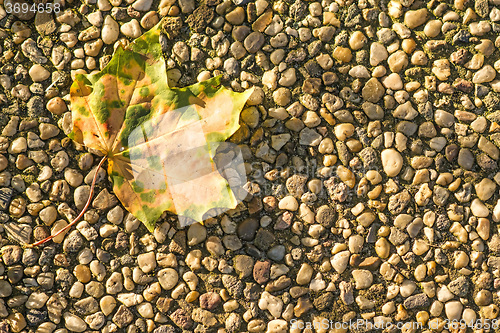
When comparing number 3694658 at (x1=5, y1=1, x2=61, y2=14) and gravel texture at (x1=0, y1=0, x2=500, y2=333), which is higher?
number 3694658 at (x1=5, y1=1, x2=61, y2=14)

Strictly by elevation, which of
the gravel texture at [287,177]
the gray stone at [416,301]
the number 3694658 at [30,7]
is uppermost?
the number 3694658 at [30,7]

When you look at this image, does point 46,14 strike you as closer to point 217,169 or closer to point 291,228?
point 217,169

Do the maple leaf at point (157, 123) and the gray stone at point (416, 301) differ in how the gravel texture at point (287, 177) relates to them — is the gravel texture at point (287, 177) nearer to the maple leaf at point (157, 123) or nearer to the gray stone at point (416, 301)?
the gray stone at point (416, 301)

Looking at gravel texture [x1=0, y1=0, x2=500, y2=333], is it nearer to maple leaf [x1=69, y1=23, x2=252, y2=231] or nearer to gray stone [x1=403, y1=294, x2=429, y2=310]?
gray stone [x1=403, y1=294, x2=429, y2=310]

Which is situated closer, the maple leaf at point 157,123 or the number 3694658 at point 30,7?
the maple leaf at point 157,123

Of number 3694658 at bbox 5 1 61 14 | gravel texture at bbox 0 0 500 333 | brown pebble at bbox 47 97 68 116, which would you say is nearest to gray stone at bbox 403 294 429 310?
gravel texture at bbox 0 0 500 333

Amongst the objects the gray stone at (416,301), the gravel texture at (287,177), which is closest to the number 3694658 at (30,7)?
the gravel texture at (287,177)

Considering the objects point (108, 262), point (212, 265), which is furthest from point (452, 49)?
point (108, 262)
